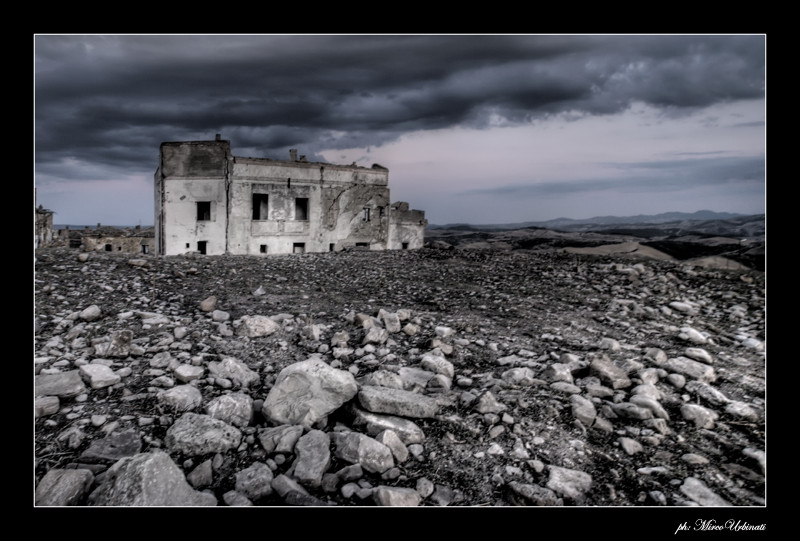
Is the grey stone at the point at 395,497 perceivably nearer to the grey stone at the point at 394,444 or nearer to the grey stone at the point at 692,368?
the grey stone at the point at 394,444

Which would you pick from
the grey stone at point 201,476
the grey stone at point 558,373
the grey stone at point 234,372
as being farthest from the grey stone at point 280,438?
the grey stone at point 558,373

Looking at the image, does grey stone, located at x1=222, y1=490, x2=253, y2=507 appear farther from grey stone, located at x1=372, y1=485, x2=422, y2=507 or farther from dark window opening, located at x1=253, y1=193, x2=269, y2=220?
dark window opening, located at x1=253, y1=193, x2=269, y2=220

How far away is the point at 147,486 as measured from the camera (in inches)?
60.3

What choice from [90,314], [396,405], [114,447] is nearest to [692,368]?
[396,405]

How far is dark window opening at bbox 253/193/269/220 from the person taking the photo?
1622 centimetres

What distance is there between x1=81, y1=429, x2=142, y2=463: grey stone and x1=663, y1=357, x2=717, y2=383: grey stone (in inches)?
130

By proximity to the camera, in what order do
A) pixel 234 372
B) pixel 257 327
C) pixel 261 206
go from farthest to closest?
pixel 261 206 < pixel 257 327 < pixel 234 372

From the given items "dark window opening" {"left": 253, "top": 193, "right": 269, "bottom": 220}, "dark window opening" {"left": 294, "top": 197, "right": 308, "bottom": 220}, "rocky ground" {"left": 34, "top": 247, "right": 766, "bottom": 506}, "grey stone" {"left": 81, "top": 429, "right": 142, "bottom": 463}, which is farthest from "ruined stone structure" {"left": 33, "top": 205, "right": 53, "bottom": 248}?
"grey stone" {"left": 81, "top": 429, "right": 142, "bottom": 463}

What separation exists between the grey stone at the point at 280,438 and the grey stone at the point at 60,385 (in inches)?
46.9

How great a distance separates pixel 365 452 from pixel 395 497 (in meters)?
0.28

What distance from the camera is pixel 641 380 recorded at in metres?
2.63

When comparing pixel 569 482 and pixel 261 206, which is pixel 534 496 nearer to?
pixel 569 482
